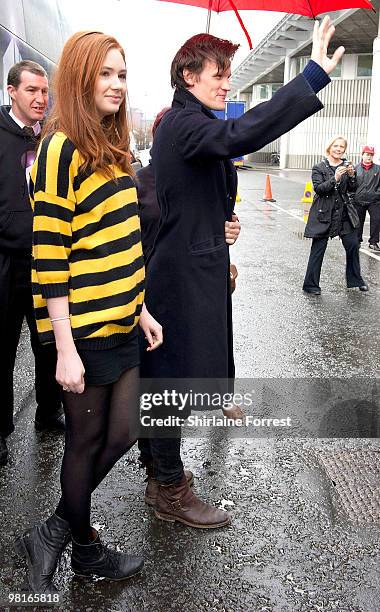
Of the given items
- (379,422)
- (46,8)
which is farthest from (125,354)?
(46,8)

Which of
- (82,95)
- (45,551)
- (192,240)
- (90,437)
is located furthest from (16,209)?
(45,551)

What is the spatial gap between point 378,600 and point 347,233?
6005 millimetres

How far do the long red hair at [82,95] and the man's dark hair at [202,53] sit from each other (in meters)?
0.51

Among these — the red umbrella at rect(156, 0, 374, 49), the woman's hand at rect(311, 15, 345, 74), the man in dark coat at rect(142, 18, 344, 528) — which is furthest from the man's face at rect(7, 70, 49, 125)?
the woman's hand at rect(311, 15, 345, 74)

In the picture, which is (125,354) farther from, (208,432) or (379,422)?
(379,422)

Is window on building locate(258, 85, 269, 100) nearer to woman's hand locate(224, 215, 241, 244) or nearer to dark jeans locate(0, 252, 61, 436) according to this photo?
dark jeans locate(0, 252, 61, 436)

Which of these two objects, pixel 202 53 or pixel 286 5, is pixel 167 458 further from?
pixel 286 5

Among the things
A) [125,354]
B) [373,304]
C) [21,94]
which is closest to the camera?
[125,354]

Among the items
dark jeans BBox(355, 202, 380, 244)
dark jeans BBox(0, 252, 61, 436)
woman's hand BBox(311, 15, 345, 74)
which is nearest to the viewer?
woman's hand BBox(311, 15, 345, 74)

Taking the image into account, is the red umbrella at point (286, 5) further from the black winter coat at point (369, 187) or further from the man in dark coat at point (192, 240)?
the black winter coat at point (369, 187)

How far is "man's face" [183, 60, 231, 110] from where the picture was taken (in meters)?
2.53

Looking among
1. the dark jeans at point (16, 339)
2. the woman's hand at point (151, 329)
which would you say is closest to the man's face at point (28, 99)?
the dark jeans at point (16, 339)

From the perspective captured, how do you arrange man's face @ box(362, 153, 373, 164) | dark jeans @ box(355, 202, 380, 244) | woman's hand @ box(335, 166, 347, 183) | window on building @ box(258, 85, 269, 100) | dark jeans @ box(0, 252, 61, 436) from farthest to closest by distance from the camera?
window on building @ box(258, 85, 269, 100)
dark jeans @ box(355, 202, 380, 244)
man's face @ box(362, 153, 373, 164)
woman's hand @ box(335, 166, 347, 183)
dark jeans @ box(0, 252, 61, 436)

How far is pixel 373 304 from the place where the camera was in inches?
288
